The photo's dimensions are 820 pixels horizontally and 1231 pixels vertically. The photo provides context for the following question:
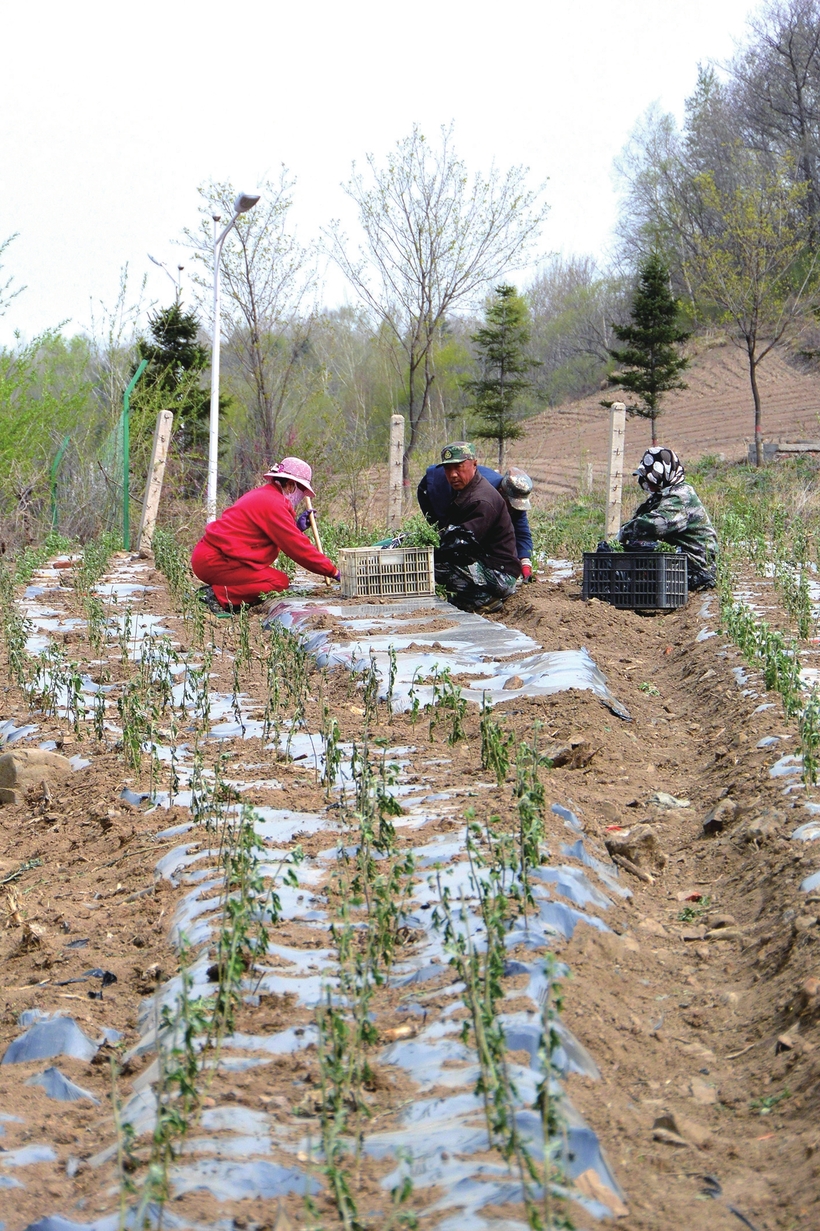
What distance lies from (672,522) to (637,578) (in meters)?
0.57

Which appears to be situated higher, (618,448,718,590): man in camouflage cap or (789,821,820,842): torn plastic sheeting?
(618,448,718,590): man in camouflage cap

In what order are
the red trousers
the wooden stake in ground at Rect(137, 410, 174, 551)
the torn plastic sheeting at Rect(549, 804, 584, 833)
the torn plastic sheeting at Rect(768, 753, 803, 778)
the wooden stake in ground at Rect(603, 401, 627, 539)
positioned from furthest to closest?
the wooden stake in ground at Rect(137, 410, 174, 551)
the wooden stake in ground at Rect(603, 401, 627, 539)
the red trousers
the torn plastic sheeting at Rect(768, 753, 803, 778)
the torn plastic sheeting at Rect(549, 804, 584, 833)

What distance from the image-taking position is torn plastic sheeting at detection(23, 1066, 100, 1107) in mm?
2514

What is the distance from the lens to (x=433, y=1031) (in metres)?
2.53

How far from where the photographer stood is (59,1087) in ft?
8.30

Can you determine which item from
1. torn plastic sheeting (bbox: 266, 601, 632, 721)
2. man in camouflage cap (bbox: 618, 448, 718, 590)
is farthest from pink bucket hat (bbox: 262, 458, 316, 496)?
man in camouflage cap (bbox: 618, 448, 718, 590)

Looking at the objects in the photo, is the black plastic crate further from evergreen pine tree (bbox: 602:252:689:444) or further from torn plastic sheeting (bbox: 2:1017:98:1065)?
evergreen pine tree (bbox: 602:252:689:444)

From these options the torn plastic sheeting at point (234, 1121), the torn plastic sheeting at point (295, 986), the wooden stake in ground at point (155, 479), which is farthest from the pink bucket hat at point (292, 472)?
the torn plastic sheeting at point (234, 1121)

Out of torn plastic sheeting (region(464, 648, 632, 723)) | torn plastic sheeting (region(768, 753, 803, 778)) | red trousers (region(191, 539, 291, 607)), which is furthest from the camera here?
red trousers (region(191, 539, 291, 607))

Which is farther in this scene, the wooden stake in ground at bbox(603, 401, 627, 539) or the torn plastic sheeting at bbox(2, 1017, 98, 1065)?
the wooden stake in ground at bbox(603, 401, 627, 539)

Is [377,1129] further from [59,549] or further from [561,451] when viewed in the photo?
[561,451]

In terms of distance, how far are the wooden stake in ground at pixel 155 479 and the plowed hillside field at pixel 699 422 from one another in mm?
16527

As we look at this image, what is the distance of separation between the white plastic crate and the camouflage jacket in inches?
66.3

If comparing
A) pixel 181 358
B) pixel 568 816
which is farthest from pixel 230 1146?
pixel 181 358
